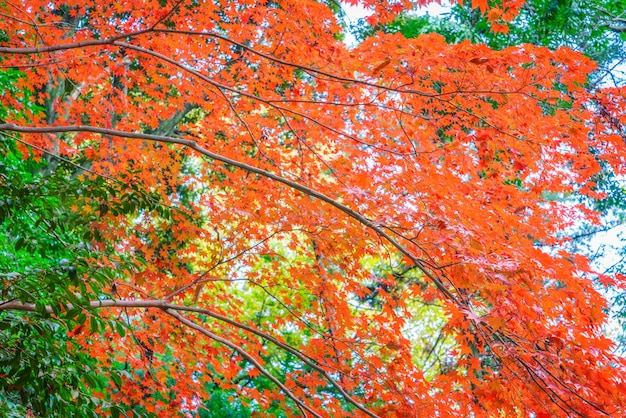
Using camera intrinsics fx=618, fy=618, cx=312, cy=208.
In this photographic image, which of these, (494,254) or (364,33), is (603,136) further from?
(364,33)

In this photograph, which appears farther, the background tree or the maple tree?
the background tree

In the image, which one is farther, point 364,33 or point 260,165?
point 364,33

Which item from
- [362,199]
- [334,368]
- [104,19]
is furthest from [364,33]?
[334,368]

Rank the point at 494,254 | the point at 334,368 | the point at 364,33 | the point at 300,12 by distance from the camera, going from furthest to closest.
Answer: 1. the point at 364,33
2. the point at 300,12
3. the point at 334,368
4. the point at 494,254

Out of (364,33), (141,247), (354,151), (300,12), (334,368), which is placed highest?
(364,33)

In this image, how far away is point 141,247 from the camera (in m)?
5.53

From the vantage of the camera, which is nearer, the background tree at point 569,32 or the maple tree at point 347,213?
the maple tree at point 347,213

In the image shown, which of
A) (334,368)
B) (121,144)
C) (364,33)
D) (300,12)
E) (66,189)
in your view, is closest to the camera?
(66,189)

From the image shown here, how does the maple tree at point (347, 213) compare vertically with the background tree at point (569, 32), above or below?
below

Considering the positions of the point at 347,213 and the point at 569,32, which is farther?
the point at 569,32

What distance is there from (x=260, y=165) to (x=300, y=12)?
4.44ft

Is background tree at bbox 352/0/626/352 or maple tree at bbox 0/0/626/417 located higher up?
background tree at bbox 352/0/626/352

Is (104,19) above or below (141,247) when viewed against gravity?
above

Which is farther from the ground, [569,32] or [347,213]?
[569,32]
